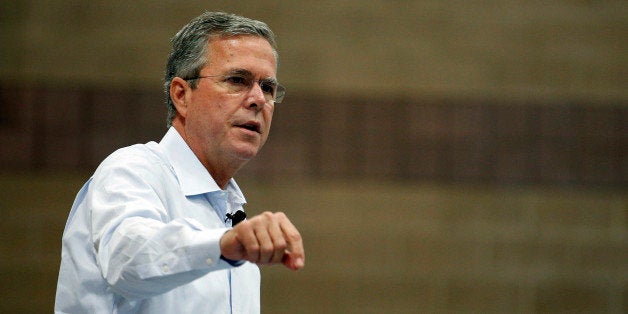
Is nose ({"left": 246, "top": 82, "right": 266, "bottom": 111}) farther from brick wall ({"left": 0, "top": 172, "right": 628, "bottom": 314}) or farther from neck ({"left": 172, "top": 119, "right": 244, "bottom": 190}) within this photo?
brick wall ({"left": 0, "top": 172, "right": 628, "bottom": 314})

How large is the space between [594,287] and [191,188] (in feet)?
12.3

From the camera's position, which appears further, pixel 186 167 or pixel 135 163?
pixel 186 167

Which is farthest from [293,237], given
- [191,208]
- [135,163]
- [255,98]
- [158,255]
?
[255,98]

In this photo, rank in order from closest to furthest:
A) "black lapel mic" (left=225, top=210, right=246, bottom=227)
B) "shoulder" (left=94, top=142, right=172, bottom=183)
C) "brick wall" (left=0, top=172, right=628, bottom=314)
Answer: "shoulder" (left=94, top=142, right=172, bottom=183) < "black lapel mic" (left=225, top=210, right=246, bottom=227) < "brick wall" (left=0, top=172, right=628, bottom=314)

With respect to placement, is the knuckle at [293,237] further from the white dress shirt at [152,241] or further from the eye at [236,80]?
the eye at [236,80]

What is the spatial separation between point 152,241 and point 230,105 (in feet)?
2.53

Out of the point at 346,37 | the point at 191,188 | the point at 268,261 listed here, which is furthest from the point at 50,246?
the point at 268,261

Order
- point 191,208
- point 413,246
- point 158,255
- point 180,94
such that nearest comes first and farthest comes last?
1. point 158,255
2. point 191,208
3. point 180,94
4. point 413,246

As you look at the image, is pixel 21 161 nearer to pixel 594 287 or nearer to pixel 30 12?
pixel 30 12

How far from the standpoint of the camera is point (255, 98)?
227cm

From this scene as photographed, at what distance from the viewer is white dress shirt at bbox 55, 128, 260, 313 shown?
157 cm

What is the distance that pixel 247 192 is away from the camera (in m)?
5.12

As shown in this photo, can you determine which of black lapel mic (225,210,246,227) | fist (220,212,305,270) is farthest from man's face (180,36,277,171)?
fist (220,212,305,270)

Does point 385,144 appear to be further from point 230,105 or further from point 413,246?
point 230,105
